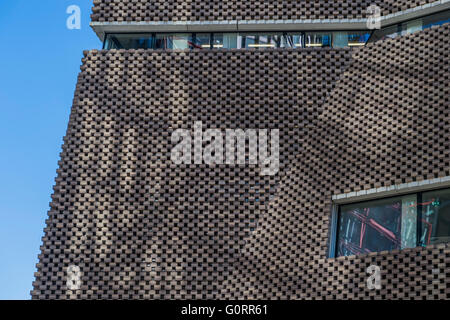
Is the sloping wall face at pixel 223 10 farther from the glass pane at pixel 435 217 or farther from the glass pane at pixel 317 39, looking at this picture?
the glass pane at pixel 435 217

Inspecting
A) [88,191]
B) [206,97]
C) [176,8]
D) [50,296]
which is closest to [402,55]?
[206,97]

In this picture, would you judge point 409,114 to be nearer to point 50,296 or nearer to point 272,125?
point 272,125

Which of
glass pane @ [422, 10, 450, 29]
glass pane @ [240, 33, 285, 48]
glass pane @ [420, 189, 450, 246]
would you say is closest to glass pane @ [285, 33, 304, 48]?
glass pane @ [240, 33, 285, 48]

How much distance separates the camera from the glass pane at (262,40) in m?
24.5

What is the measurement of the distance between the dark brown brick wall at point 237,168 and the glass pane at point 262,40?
86 cm

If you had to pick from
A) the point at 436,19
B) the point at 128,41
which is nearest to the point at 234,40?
the point at 128,41

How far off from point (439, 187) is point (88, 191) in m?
9.83

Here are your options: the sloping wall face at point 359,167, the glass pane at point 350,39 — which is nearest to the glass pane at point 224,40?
the glass pane at point 350,39

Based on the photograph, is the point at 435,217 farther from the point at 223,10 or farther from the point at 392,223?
the point at 223,10

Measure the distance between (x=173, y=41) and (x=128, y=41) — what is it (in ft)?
4.91

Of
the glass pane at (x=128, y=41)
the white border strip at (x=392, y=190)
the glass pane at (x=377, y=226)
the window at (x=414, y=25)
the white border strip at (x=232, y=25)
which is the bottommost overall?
the glass pane at (x=377, y=226)

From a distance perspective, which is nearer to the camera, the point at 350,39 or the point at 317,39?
the point at 350,39

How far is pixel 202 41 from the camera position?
24703 millimetres

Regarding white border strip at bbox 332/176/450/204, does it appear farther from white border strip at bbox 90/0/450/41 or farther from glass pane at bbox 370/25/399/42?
white border strip at bbox 90/0/450/41
